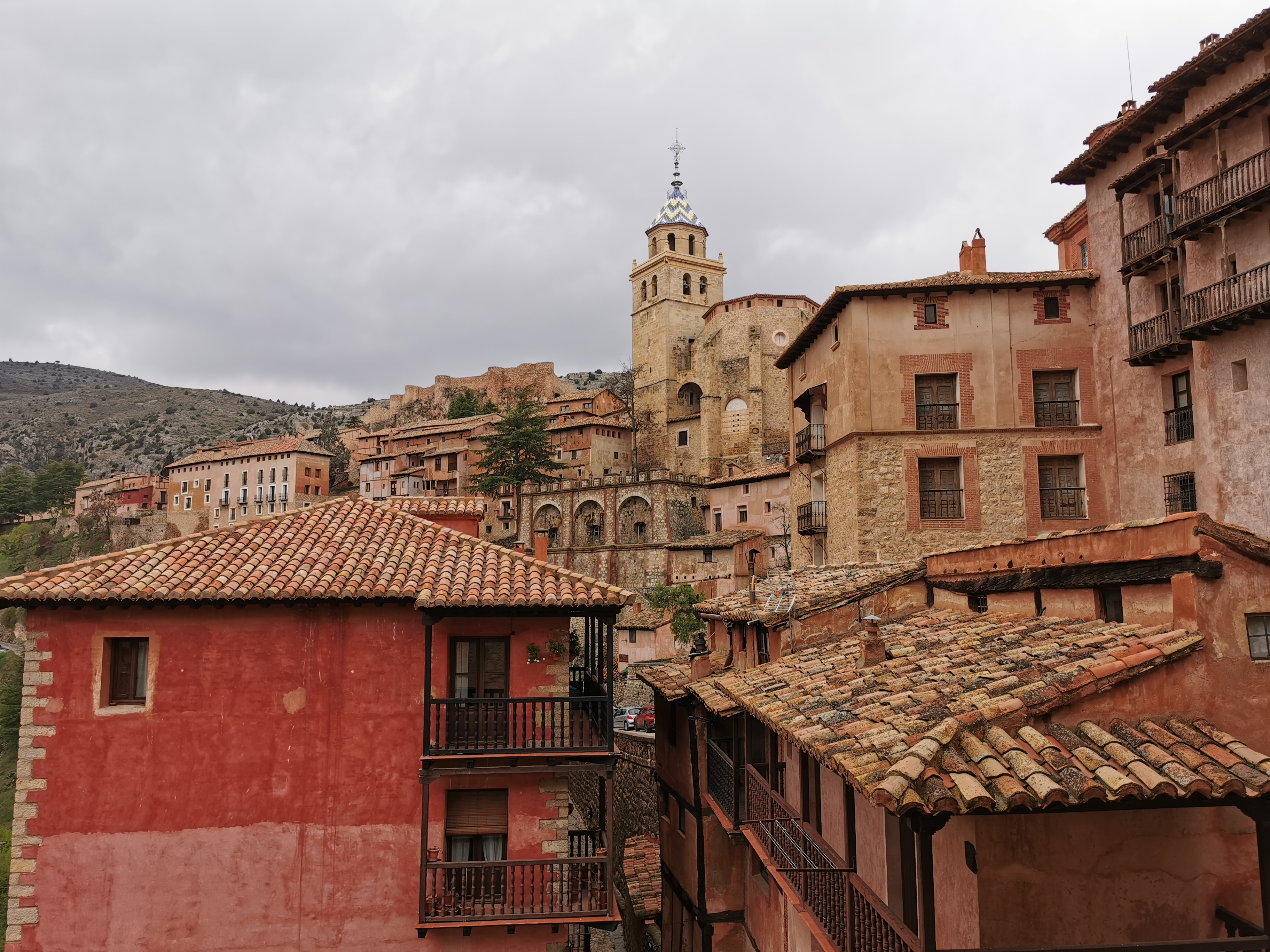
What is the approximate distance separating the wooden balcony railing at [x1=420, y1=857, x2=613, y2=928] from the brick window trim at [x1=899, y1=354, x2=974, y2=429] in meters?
17.1

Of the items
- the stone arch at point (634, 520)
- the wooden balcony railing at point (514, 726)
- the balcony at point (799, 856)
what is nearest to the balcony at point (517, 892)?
the wooden balcony railing at point (514, 726)

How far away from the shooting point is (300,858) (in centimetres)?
1232

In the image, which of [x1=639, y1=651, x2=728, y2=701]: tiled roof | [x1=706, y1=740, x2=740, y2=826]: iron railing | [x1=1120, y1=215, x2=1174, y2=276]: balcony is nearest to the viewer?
[x1=706, y1=740, x2=740, y2=826]: iron railing

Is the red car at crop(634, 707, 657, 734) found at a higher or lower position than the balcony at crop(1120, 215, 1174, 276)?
lower

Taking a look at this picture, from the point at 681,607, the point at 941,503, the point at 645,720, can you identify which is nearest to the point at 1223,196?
the point at 941,503

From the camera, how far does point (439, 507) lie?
18203 millimetres

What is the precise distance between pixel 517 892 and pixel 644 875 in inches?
403

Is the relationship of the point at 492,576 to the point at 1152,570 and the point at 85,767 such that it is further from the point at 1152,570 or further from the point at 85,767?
the point at 1152,570

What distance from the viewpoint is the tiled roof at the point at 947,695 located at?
6148 millimetres

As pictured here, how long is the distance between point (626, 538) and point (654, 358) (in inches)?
965

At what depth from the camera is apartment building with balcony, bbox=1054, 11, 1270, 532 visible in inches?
725

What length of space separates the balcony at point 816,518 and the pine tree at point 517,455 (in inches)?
1528

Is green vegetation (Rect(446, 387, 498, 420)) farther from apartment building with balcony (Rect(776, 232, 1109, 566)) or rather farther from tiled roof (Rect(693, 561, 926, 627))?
tiled roof (Rect(693, 561, 926, 627))

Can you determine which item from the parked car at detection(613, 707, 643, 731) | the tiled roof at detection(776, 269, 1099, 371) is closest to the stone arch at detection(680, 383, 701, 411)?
the parked car at detection(613, 707, 643, 731)
